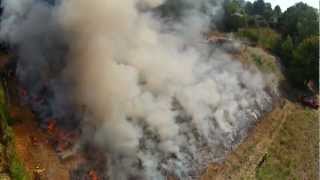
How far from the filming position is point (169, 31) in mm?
34688

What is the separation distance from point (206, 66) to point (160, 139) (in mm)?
8377

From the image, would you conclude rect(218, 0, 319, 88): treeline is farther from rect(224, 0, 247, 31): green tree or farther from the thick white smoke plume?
the thick white smoke plume

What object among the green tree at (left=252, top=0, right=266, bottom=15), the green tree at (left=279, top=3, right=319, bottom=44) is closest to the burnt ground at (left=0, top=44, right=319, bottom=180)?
the green tree at (left=279, top=3, right=319, bottom=44)

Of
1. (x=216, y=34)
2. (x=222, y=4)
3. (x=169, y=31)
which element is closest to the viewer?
(x=169, y=31)

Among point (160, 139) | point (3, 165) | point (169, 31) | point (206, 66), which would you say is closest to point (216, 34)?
point (169, 31)

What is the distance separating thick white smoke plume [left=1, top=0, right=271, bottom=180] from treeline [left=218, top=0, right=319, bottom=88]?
6.14 meters

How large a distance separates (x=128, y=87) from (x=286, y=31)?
20.0 m

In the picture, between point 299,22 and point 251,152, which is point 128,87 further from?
point 299,22

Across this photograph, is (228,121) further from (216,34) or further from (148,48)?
(216,34)

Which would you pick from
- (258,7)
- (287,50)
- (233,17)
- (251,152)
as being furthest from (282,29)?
(251,152)

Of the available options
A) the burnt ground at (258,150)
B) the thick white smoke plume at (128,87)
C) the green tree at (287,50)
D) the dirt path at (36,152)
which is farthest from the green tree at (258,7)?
the dirt path at (36,152)

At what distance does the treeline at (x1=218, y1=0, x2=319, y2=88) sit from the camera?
34344 millimetres

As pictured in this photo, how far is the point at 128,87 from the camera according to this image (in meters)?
24.9

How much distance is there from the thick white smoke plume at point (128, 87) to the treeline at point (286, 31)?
6135mm
